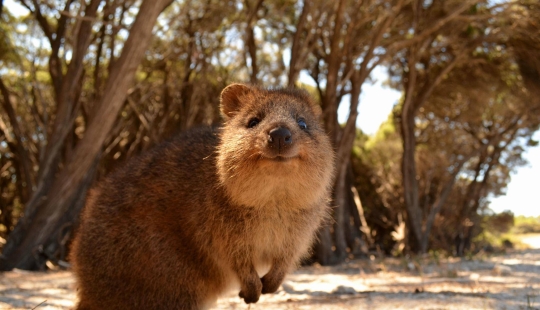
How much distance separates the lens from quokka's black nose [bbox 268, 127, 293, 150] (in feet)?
8.95

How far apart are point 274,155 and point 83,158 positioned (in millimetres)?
3853

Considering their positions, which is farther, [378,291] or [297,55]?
[297,55]

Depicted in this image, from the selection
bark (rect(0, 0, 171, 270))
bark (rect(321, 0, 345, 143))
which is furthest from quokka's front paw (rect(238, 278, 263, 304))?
bark (rect(321, 0, 345, 143))

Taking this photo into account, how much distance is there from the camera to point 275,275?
3.32 meters

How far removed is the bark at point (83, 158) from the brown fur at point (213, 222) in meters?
2.21

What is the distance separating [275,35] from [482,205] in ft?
24.6

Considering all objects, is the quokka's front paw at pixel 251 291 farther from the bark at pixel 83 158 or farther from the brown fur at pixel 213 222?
the bark at pixel 83 158

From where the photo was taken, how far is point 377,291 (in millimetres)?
5160

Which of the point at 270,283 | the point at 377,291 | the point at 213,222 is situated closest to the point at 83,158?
the point at 213,222

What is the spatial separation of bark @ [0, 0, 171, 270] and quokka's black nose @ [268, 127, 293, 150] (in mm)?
3021

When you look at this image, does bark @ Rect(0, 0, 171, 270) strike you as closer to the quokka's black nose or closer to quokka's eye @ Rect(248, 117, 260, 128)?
quokka's eye @ Rect(248, 117, 260, 128)

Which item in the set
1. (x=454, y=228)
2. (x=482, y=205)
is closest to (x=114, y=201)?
(x=454, y=228)

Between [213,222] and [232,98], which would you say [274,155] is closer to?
[213,222]

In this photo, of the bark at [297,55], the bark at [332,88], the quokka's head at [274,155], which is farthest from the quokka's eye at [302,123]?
the bark at [332,88]
